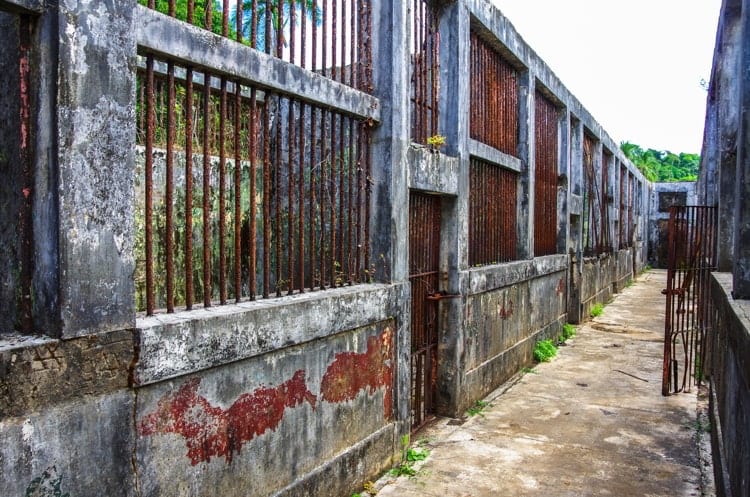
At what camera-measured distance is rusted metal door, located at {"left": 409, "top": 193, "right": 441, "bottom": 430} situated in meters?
5.70

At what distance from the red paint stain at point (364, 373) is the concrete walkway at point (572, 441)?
71cm

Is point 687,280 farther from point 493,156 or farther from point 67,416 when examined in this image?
point 67,416

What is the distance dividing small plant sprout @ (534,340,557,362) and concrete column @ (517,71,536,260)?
1404 millimetres

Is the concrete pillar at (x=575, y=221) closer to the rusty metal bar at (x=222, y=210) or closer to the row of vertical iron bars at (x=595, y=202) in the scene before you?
the row of vertical iron bars at (x=595, y=202)

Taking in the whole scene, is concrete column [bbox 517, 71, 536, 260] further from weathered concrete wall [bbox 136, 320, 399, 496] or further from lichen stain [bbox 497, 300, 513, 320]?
weathered concrete wall [bbox 136, 320, 399, 496]

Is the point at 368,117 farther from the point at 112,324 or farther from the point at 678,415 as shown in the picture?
the point at 678,415

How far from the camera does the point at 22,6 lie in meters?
2.24

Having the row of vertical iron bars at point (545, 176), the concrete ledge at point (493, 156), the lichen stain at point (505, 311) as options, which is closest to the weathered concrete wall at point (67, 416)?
the concrete ledge at point (493, 156)

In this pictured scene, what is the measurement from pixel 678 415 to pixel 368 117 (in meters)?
4.57

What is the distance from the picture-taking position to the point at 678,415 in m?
6.39

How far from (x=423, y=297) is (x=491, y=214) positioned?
208cm

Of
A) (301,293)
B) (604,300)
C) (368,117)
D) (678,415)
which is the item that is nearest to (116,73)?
(301,293)

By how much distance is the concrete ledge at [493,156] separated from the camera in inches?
264

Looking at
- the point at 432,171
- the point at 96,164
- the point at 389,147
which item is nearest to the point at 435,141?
the point at 432,171
